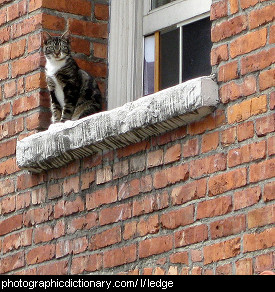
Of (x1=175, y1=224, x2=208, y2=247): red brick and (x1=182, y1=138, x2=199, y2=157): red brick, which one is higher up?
(x1=182, y1=138, x2=199, y2=157): red brick

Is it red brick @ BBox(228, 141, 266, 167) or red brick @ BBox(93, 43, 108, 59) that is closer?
red brick @ BBox(228, 141, 266, 167)

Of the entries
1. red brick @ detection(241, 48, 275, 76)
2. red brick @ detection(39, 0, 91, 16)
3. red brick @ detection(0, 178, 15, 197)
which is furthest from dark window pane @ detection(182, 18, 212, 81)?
red brick @ detection(0, 178, 15, 197)

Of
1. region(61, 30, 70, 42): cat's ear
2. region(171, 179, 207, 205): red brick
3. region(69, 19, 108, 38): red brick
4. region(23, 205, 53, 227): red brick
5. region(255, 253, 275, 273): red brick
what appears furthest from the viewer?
region(69, 19, 108, 38): red brick

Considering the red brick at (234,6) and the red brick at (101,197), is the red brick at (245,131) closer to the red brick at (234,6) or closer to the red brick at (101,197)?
the red brick at (234,6)

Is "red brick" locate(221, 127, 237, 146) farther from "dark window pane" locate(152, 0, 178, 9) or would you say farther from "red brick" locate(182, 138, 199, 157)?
"dark window pane" locate(152, 0, 178, 9)

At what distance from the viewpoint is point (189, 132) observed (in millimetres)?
6227

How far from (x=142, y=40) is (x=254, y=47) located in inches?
54.4

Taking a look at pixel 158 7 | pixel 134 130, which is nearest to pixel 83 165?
pixel 134 130

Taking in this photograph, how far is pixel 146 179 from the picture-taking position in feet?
21.1

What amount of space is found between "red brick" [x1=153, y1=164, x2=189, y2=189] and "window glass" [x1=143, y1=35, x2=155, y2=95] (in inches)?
35.2

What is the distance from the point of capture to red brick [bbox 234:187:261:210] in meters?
5.82

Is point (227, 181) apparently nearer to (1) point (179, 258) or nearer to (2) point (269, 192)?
(2) point (269, 192)

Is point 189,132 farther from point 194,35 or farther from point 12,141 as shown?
point 12,141

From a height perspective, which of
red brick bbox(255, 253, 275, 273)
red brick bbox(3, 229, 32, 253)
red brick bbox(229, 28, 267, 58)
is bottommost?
red brick bbox(255, 253, 275, 273)
